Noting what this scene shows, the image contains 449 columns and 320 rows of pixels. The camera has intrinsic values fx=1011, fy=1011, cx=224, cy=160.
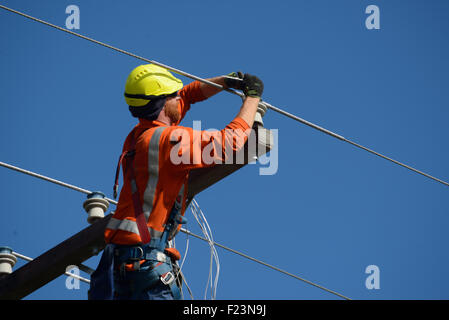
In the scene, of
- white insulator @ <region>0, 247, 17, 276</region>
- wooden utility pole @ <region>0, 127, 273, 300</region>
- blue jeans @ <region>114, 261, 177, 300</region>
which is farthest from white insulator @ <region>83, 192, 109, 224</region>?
blue jeans @ <region>114, 261, 177, 300</region>

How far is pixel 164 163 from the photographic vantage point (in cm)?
648

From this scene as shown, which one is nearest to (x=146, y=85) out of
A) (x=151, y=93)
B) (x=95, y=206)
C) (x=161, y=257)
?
(x=151, y=93)

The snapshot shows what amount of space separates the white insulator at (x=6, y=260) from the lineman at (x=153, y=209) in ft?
6.95

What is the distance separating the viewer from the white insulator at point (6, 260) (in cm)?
838

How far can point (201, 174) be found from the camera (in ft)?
22.6

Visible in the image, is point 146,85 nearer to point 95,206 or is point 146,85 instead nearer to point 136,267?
point 136,267

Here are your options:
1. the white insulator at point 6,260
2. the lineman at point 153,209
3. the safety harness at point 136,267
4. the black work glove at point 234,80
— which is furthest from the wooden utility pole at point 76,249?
the safety harness at point 136,267

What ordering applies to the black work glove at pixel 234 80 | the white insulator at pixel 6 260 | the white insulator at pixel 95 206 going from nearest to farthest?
the black work glove at pixel 234 80 → the white insulator at pixel 95 206 → the white insulator at pixel 6 260

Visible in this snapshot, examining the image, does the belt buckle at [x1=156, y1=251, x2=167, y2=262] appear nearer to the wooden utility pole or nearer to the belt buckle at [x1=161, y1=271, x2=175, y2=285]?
the belt buckle at [x1=161, y1=271, x2=175, y2=285]

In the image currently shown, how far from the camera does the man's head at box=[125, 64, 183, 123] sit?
268 inches

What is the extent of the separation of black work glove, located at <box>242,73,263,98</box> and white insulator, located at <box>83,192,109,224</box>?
171 cm

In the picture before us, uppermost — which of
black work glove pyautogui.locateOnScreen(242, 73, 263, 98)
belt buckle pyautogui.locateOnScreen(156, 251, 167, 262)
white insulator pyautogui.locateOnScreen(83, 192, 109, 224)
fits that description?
black work glove pyautogui.locateOnScreen(242, 73, 263, 98)

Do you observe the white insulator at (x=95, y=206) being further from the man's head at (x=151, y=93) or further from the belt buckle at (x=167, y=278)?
the belt buckle at (x=167, y=278)
